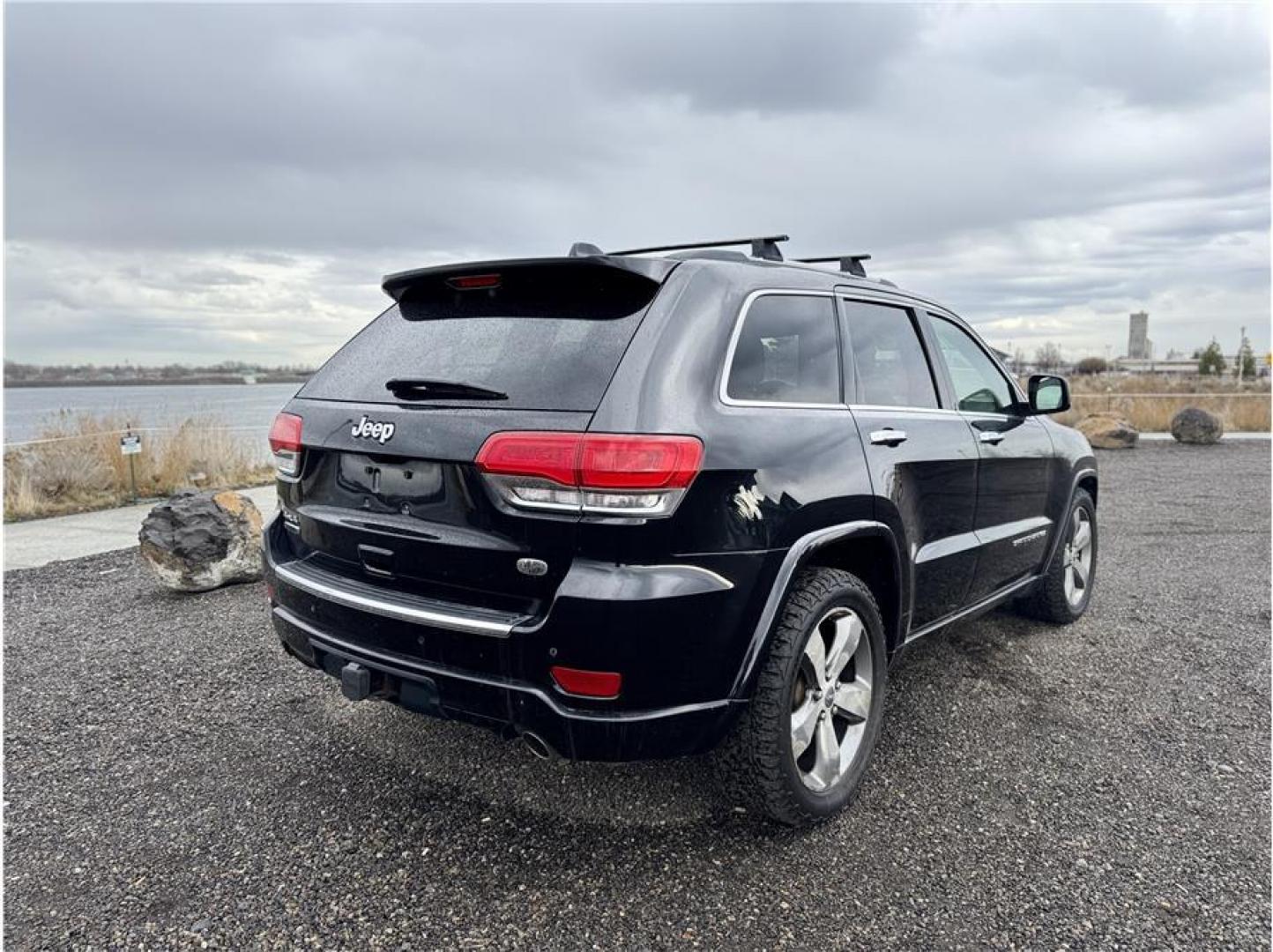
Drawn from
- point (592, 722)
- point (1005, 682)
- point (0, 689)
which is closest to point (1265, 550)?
point (1005, 682)

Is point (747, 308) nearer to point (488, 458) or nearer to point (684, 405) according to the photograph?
point (684, 405)

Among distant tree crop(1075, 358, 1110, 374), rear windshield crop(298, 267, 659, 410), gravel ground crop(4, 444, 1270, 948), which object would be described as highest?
distant tree crop(1075, 358, 1110, 374)

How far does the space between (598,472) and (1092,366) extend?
8360cm

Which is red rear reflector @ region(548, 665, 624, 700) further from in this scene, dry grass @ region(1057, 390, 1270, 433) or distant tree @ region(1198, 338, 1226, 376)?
distant tree @ region(1198, 338, 1226, 376)

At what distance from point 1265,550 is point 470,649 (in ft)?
23.4

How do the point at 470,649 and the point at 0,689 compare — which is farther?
the point at 0,689

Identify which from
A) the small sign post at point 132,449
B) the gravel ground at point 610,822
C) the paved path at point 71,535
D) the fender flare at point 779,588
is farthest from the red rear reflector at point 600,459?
the small sign post at point 132,449

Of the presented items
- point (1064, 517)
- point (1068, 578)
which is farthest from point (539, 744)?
Answer: point (1068, 578)

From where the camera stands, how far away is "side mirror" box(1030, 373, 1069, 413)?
4168mm

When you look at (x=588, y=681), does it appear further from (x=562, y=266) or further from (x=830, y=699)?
(x=562, y=266)

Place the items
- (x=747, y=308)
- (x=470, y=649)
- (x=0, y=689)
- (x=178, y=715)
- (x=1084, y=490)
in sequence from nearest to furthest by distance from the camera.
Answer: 1. (x=470, y=649)
2. (x=747, y=308)
3. (x=178, y=715)
4. (x=0, y=689)
5. (x=1084, y=490)

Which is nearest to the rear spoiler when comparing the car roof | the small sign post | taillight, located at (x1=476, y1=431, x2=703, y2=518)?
the car roof

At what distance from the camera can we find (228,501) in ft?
18.4

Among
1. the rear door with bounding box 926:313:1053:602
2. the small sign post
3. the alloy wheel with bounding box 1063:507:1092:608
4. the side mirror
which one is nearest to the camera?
the rear door with bounding box 926:313:1053:602
